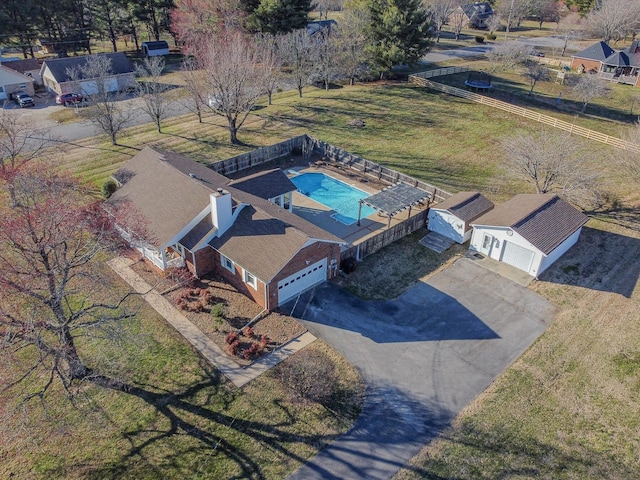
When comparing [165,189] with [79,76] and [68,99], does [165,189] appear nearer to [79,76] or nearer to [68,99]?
[68,99]

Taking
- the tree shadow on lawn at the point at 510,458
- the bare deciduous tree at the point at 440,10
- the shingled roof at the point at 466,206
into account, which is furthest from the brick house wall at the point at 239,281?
the bare deciduous tree at the point at 440,10

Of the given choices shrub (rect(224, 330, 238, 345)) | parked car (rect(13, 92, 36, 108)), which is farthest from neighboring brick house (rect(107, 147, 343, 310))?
parked car (rect(13, 92, 36, 108))

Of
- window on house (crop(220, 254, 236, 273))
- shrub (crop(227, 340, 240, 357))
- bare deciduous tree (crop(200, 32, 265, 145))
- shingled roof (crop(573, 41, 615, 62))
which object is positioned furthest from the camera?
shingled roof (crop(573, 41, 615, 62))

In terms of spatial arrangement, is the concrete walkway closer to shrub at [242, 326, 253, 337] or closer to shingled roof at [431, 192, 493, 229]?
shrub at [242, 326, 253, 337]

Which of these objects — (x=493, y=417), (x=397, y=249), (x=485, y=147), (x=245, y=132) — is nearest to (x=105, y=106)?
(x=245, y=132)

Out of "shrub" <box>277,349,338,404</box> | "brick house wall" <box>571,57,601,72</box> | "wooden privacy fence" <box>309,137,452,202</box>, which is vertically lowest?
"shrub" <box>277,349,338,404</box>

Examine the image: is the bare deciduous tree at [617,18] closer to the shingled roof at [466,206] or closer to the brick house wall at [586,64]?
the brick house wall at [586,64]
